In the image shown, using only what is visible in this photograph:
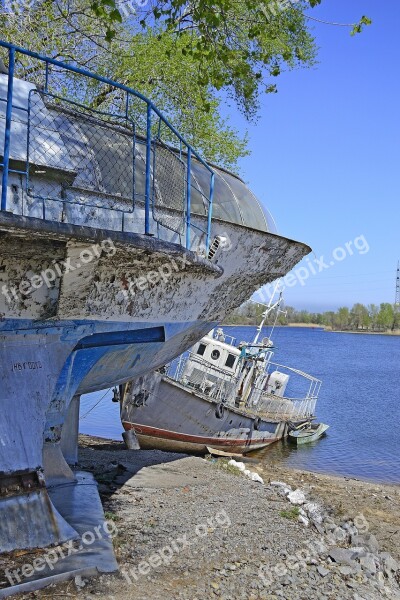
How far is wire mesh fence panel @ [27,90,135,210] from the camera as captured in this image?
5207 millimetres

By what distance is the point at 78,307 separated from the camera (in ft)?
16.4

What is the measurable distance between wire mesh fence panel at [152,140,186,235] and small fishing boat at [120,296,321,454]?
1128 centimetres

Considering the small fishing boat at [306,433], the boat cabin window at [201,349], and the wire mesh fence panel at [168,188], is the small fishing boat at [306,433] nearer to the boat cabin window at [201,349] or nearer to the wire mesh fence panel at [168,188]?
the boat cabin window at [201,349]

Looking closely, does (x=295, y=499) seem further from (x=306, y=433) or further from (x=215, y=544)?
(x=306, y=433)

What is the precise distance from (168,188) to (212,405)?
13208 mm

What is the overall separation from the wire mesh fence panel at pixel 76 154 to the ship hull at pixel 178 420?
12215mm

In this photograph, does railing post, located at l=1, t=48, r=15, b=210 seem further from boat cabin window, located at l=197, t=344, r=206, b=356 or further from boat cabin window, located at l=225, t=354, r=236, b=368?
boat cabin window, located at l=197, t=344, r=206, b=356

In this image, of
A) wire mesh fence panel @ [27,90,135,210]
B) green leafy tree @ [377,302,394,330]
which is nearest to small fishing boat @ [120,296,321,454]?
wire mesh fence panel @ [27,90,135,210]

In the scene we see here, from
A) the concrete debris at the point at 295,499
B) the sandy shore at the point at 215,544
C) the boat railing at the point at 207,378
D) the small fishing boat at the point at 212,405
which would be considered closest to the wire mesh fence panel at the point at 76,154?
the sandy shore at the point at 215,544

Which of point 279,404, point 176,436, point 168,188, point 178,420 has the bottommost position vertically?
point 176,436

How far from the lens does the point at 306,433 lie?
81.5ft

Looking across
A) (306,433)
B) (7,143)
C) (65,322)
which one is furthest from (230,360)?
(7,143)

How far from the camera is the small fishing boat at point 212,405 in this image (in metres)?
18.0

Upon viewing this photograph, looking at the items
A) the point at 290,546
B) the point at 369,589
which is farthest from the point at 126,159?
the point at 369,589
